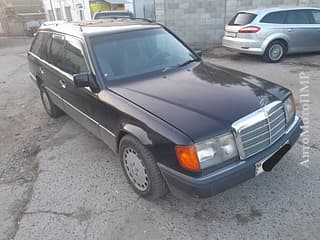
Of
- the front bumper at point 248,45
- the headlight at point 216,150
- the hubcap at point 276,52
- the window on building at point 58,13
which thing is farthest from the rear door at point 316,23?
the window on building at point 58,13

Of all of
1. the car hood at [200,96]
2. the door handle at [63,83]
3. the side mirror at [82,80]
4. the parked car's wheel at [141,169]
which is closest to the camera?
the car hood at [200,96]

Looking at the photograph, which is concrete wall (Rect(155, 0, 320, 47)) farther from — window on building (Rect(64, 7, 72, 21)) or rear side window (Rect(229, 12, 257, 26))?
window on building (Rect(64, 7, 72, 21))

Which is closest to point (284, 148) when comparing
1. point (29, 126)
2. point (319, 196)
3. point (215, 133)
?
point (319, 196)

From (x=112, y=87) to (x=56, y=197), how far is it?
4.45ft

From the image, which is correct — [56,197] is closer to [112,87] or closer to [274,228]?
[112,87]

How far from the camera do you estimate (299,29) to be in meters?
8.05

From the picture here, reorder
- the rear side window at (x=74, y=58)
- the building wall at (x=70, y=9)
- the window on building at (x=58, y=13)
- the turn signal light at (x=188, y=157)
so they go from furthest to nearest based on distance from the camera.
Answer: the window on building at (x=58, y=13)
the building wall at (x=70, y=9)
the rear side window at (x=74, y=58)
the turn signal light at (x=188, y=157)

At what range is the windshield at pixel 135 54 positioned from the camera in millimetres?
3125

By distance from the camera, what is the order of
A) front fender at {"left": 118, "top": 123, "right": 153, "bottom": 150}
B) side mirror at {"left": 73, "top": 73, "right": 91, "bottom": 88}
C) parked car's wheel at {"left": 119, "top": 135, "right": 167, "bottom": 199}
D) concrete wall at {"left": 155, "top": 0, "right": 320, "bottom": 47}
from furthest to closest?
concrete wall at {"left": 155, "top": 0, "right": 320, "bottom": 47} < side mirror at {"left": 73, "top": 73, "right": 91, "bottom": 88} < parked car's wheel at {"left": 119, "top": 135, "right": 167, "bottom": 199} < front fender at {"left": 118, "top": 123, "right": 153, "bottom": 150}

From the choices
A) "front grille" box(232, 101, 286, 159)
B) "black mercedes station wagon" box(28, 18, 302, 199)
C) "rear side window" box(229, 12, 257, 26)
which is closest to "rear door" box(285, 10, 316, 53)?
"rear side window" box(229, 12, 257, 26)

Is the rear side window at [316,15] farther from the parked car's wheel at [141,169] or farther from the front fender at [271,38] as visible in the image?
the parked car's wheel at [141,169]

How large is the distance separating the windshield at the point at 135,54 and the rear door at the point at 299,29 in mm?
5856

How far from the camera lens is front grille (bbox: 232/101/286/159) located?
2.25 metres

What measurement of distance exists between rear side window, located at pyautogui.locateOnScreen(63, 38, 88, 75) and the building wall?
1469 centimetres
